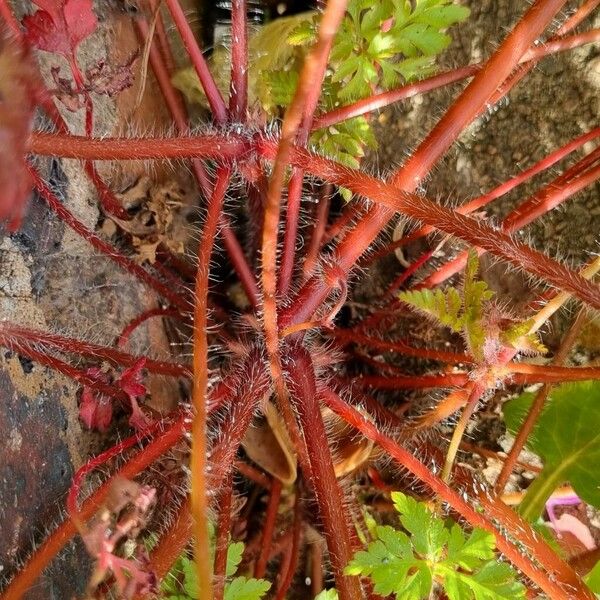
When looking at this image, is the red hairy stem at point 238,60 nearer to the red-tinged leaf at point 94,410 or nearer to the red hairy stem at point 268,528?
the red-tinged leaf at point 94,410

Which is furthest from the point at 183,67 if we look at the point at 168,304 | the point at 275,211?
the point at 275,211

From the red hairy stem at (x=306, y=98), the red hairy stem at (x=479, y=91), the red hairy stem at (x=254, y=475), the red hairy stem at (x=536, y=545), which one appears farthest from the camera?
the red hairy stem at (x=254, y=475)

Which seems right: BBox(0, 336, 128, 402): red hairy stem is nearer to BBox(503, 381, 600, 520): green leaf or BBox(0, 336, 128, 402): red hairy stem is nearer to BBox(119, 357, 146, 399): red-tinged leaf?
BBox(119, 357, 146, 399): red-tinged leaf

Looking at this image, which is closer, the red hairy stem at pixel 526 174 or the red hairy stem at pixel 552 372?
the red hairy stem at pixel 552 372

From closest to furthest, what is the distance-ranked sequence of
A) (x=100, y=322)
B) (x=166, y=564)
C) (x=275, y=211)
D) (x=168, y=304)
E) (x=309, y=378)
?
(x=275, y=211) → (x=166, y=564) → (x=309, y=378) → (x=100, y=322) → (x=168, y=304)

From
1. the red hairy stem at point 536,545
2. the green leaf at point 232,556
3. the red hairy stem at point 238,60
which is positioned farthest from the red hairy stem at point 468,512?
the red hairy stem at point 238,60

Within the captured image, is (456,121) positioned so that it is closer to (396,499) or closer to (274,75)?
(274,75)
